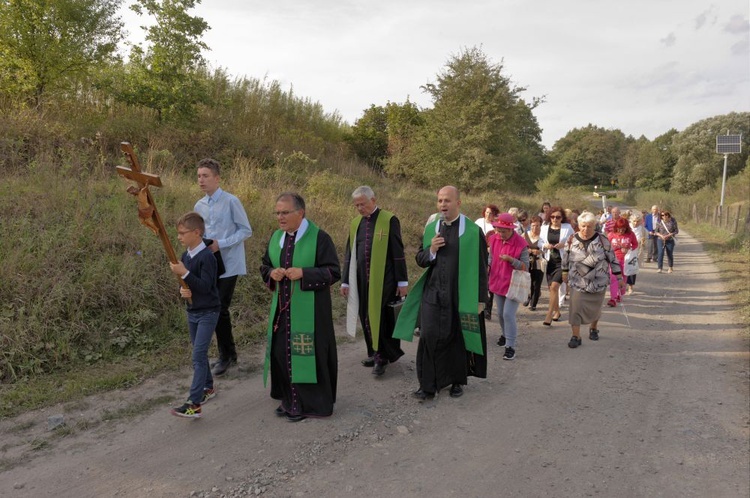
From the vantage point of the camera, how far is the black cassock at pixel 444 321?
5102 millimetres

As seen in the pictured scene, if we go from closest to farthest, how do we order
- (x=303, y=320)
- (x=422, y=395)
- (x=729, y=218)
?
1. (x=303, y=320)
2. (x=422, y=395)
3. (x=729, y=218)

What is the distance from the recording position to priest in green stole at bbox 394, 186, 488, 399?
5105 millimetres

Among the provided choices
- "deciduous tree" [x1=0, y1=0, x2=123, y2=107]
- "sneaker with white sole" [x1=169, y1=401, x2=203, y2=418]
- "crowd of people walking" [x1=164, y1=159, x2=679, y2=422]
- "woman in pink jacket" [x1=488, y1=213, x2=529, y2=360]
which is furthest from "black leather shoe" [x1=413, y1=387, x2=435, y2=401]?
"deciduous tree" [x1=0, y1=0, x2=123, y2=107]

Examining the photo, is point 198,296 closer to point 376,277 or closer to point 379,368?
point 376,277

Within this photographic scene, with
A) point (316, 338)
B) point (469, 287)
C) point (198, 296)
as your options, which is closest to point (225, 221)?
point (198, 296)

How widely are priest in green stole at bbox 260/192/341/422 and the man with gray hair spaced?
119 cm

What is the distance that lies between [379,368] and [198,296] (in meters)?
2.28

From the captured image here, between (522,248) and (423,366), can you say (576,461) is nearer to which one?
(423,366)

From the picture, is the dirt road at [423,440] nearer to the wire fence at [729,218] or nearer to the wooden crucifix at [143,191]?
the wooden crucifix at [143,191]

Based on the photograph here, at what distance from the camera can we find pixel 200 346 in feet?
14.4

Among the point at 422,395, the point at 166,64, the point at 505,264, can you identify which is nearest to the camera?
the point at 422,395

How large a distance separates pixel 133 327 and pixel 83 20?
291 inches

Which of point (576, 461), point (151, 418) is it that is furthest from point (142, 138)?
point (576, 461)

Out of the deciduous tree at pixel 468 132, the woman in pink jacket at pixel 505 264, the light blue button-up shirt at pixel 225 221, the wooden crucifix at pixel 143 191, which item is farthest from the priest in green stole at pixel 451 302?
the deciduous tree at pixel 468 132
